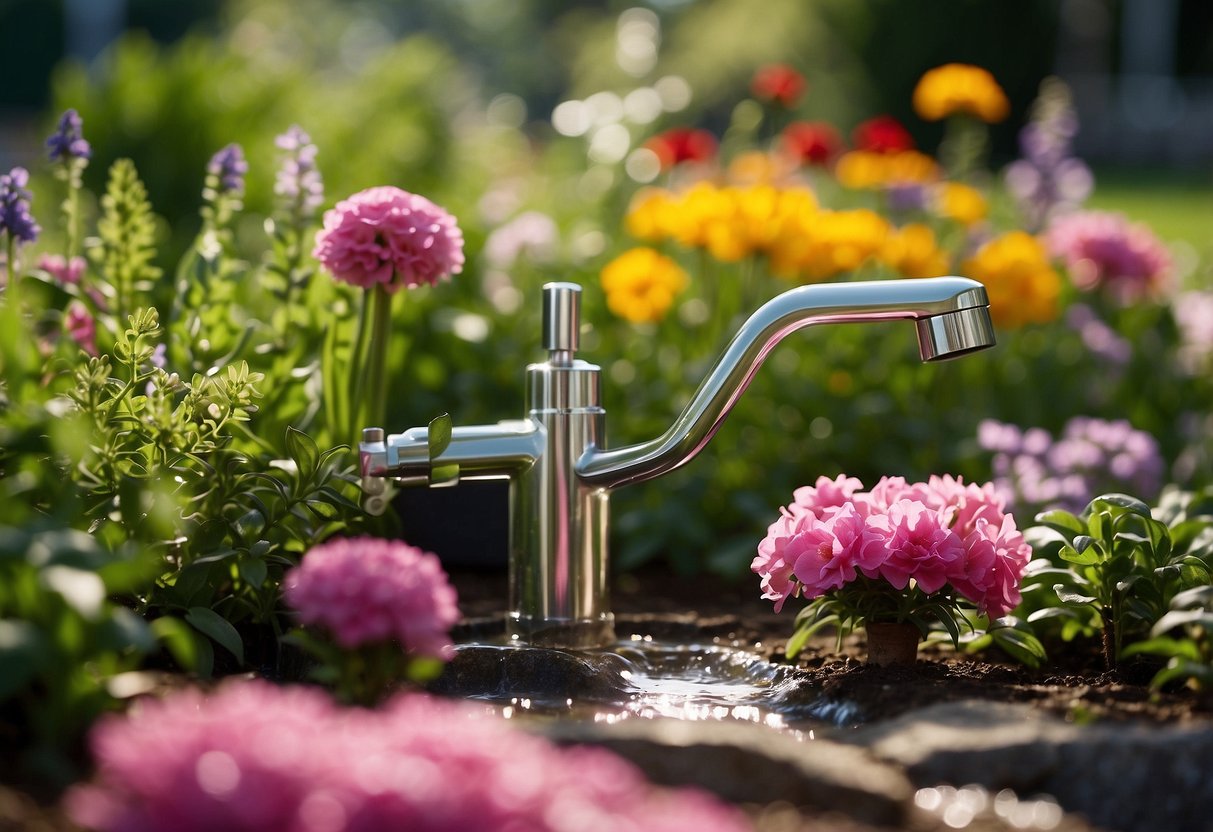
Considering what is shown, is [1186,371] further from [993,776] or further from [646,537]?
[993,776]

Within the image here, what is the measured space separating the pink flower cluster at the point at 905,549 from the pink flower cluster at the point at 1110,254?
2569 mm

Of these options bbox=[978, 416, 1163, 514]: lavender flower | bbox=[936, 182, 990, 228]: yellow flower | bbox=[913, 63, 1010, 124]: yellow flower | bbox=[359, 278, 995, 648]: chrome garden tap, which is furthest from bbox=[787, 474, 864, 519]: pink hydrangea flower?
bbox=[913, 63, 1010, 124]: yellow flower

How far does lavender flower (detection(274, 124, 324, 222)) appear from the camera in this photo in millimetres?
1977

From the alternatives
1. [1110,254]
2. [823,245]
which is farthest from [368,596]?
[1110,254]

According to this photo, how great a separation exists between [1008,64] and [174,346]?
16.1 metres

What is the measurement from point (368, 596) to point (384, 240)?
2.44 ft

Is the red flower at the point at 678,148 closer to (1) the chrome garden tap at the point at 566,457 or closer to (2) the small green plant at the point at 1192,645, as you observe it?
(1) the chrome garden tap at the point at 566,457

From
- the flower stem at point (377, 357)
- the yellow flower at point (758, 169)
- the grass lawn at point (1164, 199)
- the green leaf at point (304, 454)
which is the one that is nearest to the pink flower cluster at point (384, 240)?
the flower stem at point (377, 357)

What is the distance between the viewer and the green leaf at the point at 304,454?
1.61m

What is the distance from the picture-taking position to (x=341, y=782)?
87 cm

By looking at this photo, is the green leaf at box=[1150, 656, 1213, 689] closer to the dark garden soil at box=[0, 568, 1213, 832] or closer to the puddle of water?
the dark garden soil at box=[0, 568, 1213, 832]

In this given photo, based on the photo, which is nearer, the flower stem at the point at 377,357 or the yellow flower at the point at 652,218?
the flower stem at the point at 377,357

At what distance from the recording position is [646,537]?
8.88 ft

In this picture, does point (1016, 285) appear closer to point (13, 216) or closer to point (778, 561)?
point (778, 561)
